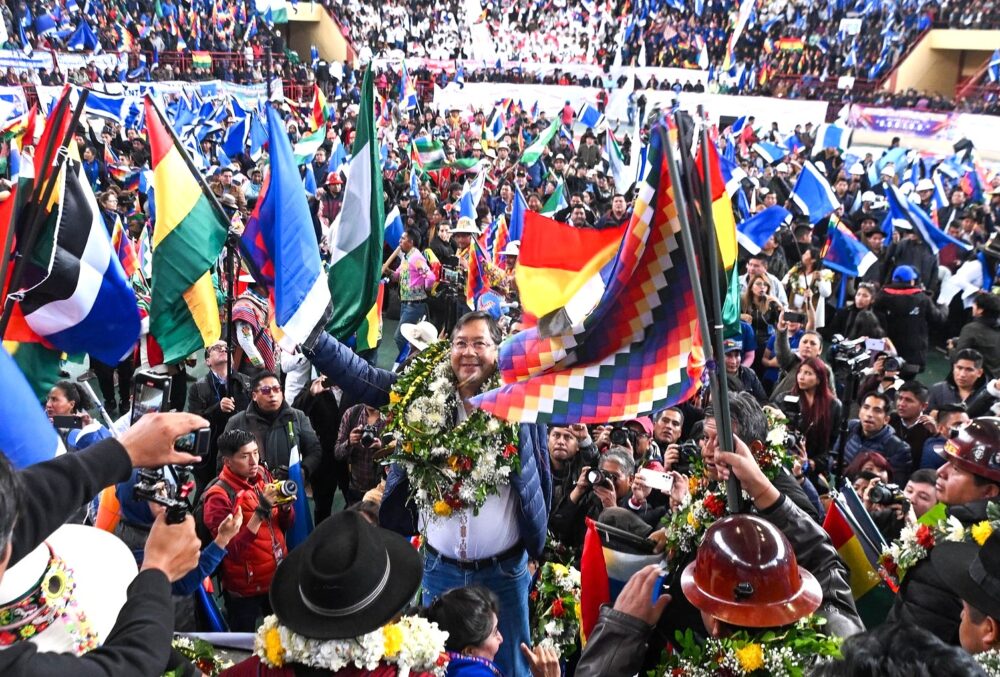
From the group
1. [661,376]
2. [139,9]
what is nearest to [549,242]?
[661,376]

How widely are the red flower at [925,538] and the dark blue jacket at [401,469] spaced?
5.18 ft

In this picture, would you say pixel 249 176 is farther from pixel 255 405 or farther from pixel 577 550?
pixel 577 550

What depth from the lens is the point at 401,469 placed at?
440 centimetres

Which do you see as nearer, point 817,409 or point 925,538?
point 925,538

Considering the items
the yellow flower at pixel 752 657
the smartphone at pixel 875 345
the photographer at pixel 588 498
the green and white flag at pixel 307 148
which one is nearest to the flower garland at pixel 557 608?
the photographer at pixel 588 498

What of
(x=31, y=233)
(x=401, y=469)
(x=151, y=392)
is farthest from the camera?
(x=401, y=469)

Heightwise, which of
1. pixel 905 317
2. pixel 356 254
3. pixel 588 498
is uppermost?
pixel 356 254

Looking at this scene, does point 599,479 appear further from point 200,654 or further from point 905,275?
point 905,275

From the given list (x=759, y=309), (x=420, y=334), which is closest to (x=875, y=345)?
(x=759, y=309)

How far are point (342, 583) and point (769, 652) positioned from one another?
119cm

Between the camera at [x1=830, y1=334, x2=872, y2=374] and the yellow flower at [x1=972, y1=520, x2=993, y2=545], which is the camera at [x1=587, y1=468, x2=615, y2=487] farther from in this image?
the camera at [x1=830, y1=334, x2=872, y2=374]

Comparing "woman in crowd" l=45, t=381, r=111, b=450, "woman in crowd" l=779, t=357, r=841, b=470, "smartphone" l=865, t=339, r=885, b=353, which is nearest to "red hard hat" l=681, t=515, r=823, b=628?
"woman in crowd" l=45, t=381, r=111, b=450

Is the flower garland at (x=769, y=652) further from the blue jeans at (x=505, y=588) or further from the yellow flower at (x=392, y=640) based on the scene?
the blue jeans at (x=505, y=588)

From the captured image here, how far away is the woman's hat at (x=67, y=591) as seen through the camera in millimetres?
2246
